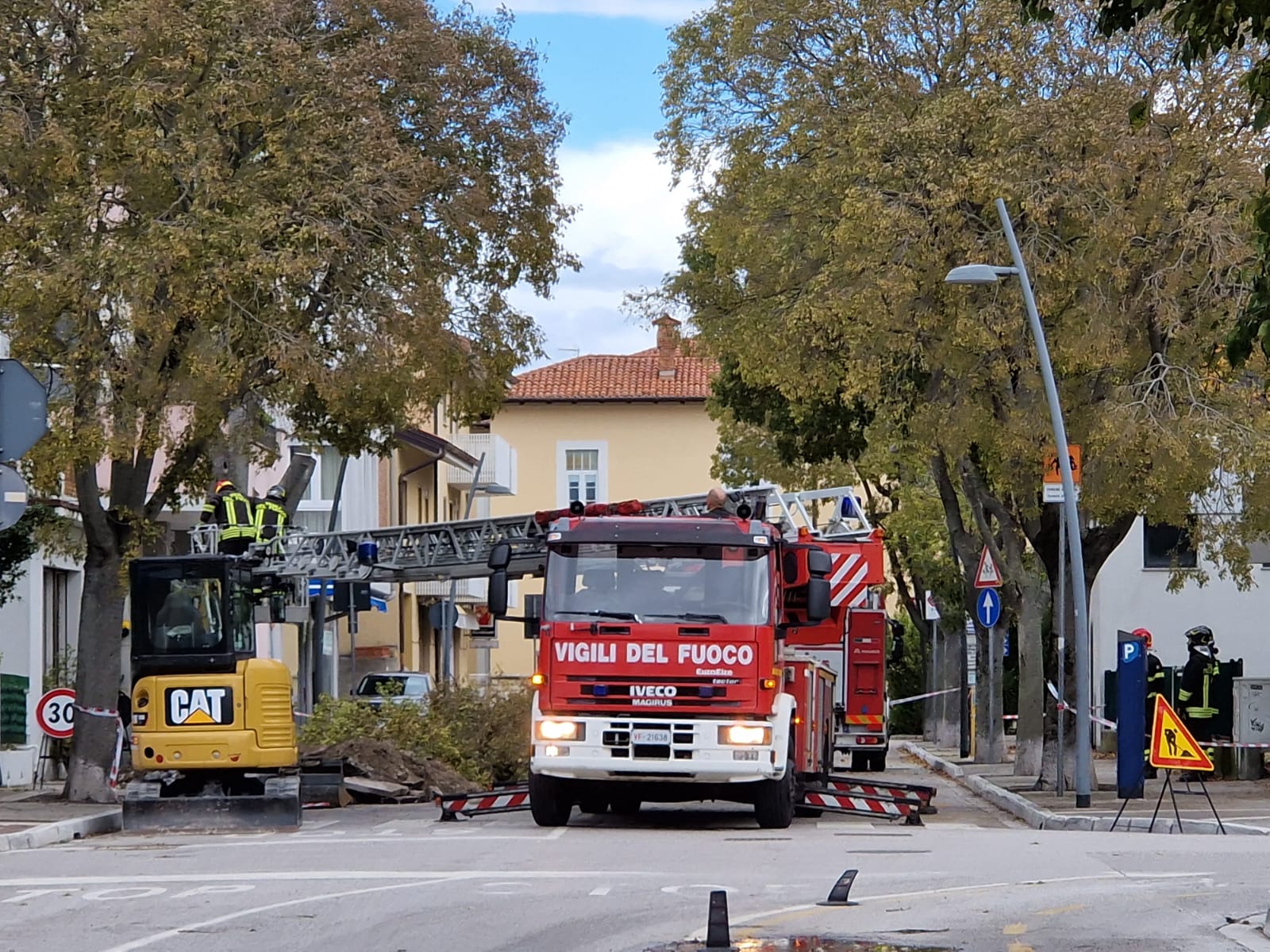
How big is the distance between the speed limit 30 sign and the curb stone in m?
1.33

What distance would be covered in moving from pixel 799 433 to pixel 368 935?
69.2 feet

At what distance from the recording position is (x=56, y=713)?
23.9 meters

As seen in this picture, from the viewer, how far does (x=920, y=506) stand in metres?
45.7

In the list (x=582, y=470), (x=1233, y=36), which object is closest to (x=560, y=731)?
(x=1233, y=36)

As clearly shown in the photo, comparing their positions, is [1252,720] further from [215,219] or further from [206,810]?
[215,219]

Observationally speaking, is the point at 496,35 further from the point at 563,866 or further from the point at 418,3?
the point at 563,866

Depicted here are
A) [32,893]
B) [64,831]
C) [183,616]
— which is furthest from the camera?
[183,616]

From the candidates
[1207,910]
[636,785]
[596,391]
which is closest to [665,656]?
[636,785]

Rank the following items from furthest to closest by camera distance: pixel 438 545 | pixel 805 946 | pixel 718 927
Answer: pixel 438 545
pixel 805 946
pixel 718 927

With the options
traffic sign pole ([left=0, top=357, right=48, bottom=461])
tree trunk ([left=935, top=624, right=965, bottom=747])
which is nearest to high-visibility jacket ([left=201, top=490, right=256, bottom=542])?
traffic sign pole ([left=0, top=357, right=48, bottom=461])

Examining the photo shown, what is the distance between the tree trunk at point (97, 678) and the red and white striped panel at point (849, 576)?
8.23 metres

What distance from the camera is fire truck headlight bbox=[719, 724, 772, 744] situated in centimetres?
1947

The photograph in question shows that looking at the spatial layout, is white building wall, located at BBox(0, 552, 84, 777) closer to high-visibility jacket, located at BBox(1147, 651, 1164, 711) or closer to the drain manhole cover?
high-visibility jacket, located at BBox(1147, 651, 1164, 711)

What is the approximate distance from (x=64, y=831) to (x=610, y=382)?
188 ft
